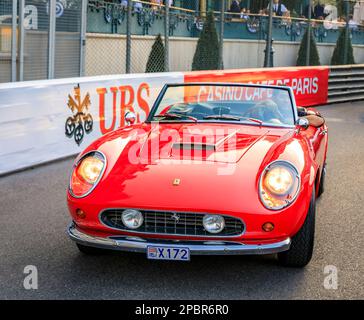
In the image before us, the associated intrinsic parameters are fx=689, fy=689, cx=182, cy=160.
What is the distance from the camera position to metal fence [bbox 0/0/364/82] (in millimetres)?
10836

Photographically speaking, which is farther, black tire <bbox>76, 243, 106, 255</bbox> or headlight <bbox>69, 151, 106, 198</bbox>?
black tire <bbox>76, 243, 106, 255</bbox>

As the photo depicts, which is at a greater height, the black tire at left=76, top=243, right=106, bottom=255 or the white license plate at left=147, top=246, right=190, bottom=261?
the white license plate at left=147, top=246, right=190, bottom=261

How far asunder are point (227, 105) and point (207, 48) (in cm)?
1097

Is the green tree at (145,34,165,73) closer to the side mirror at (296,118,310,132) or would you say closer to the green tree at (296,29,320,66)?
the green tree at (296,29,320,66)

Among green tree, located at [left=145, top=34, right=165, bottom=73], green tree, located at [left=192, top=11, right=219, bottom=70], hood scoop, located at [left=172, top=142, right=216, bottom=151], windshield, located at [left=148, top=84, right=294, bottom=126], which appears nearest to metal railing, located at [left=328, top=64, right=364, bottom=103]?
Answer: green tree, located at [left=192, top=11, right=219, bottom=70]

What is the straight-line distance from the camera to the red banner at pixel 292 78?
1313 centimetres

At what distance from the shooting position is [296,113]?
584cm

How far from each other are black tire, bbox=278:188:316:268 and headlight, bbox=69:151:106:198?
1.37m

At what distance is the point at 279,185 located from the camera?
4488 millimetres

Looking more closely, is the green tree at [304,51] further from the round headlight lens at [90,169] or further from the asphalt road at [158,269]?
the round headlight lens at [90,169]

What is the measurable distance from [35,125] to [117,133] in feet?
11.4

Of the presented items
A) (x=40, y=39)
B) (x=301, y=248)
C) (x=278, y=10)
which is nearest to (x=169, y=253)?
(x=301, y=248)

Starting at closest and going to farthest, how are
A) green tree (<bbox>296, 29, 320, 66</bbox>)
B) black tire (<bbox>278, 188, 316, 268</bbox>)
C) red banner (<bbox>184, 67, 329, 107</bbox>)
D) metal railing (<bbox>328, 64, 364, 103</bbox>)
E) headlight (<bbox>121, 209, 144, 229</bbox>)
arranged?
headlight (<bbox>121, 209, 144, 229</bbox>) → black tire (<bbox>278, 188, 316, 268</bbox>) → red banner (<bbox>184, 67, 329, 107</bbox>) → metal railing (<bbox>328, 64, 364, 103</bbox>) → green tree (<bbox>296, 29, 320, 66</bbox>)

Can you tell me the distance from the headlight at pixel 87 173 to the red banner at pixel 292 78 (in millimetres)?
7238
